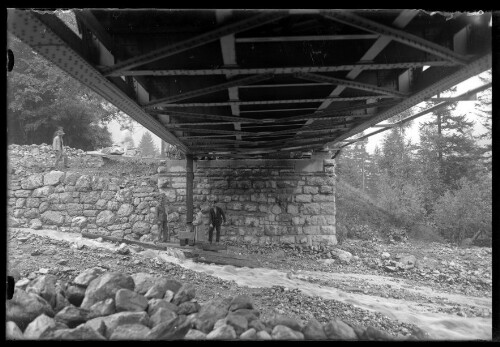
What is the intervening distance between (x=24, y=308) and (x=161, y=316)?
1254 mm

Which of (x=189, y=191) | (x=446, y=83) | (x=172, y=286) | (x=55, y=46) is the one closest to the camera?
(x=55, y=46)

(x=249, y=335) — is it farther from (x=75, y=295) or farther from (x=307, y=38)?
(x=307, y=38)

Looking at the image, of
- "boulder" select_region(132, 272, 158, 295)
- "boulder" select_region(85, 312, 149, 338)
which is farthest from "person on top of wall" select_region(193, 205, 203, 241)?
"boulder" select_region(85, 312, 149, 338)

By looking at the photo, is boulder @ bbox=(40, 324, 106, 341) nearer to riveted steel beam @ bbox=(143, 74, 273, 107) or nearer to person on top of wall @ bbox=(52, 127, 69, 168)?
riveted steel beam @ bbox=(143, 74, 273, 107)

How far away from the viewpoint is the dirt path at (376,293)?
10.5 feet

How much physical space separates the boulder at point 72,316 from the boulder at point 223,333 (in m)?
1.31

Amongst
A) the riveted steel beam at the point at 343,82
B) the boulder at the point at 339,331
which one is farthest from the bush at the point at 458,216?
the boulder at the point at 339,331

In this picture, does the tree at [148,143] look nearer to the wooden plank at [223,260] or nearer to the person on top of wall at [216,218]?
the person on top of wall at [216,218]

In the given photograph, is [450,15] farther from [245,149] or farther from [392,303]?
[245,149]

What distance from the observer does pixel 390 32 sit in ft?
8.05

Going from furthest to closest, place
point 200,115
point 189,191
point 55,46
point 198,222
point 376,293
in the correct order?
point 198,222 < point 189,191 < point 376,293 < point 200,115 < point 55,46

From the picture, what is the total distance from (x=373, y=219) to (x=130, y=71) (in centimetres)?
1337

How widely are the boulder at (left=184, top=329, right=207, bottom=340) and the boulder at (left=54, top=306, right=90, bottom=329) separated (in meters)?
1.06

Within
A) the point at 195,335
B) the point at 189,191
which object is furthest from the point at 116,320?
the point at 189,191
